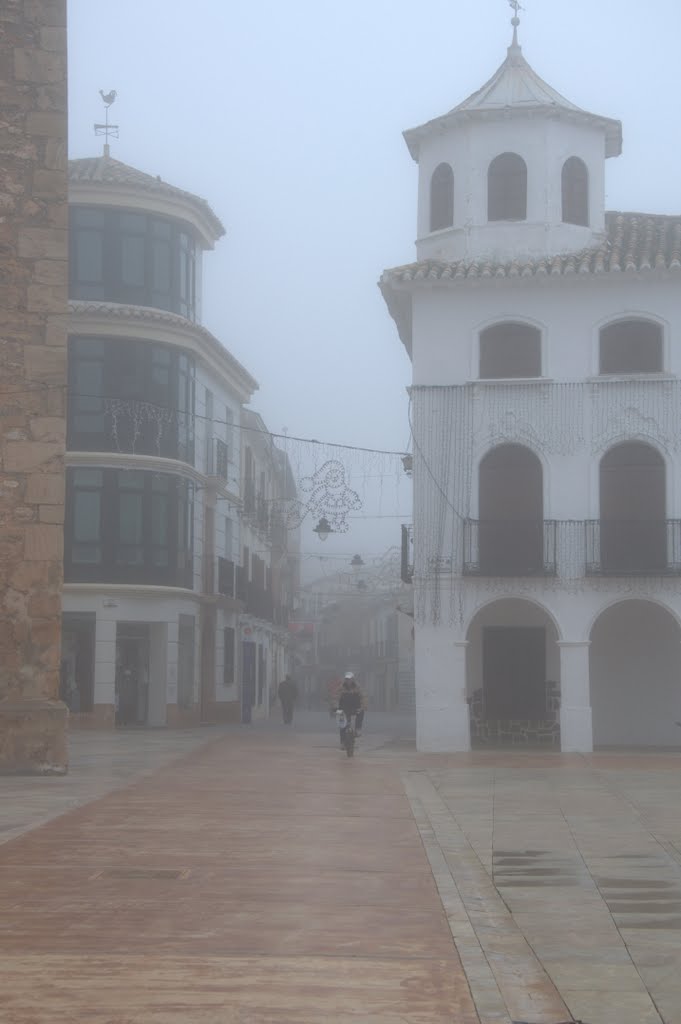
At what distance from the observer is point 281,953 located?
7.80 metres

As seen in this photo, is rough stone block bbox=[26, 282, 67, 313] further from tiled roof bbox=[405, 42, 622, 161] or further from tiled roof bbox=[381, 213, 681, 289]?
tiled roof bbox=[405, 42, 622, 161]

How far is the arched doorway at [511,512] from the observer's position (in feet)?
92.3

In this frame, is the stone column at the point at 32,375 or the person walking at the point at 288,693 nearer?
the stone column at the point at 32,375

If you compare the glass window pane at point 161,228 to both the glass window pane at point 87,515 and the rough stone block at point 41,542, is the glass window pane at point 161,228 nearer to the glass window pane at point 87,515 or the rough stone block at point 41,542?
the glass window pane at point 87,515

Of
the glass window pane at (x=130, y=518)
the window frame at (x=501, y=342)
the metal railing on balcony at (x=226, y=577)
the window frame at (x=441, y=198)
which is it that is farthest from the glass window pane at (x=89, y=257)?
the window frame at (x=501, y=342)

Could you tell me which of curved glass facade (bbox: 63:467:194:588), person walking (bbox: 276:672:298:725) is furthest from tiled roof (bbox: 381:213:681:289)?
person walking (bbox: 276:672:298:725)

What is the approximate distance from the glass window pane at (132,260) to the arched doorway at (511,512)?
13.6m

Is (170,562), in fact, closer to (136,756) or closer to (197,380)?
(197,380)

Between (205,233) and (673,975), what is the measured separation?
116ft

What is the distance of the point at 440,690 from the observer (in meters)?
28.4

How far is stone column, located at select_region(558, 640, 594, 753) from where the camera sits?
27.9m

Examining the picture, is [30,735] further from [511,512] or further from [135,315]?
[135,315]

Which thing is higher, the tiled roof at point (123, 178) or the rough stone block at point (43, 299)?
the tiled roof at point (123, 178)

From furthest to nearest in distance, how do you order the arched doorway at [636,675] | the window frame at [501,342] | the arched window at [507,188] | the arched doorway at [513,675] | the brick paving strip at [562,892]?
1. the arched window at [507,188]
2. the arched doorway at [636,675]
3. the arched doorway at [513,675]
4. the window frame at [501,342]
5. the brick paving strip at [562,892]
